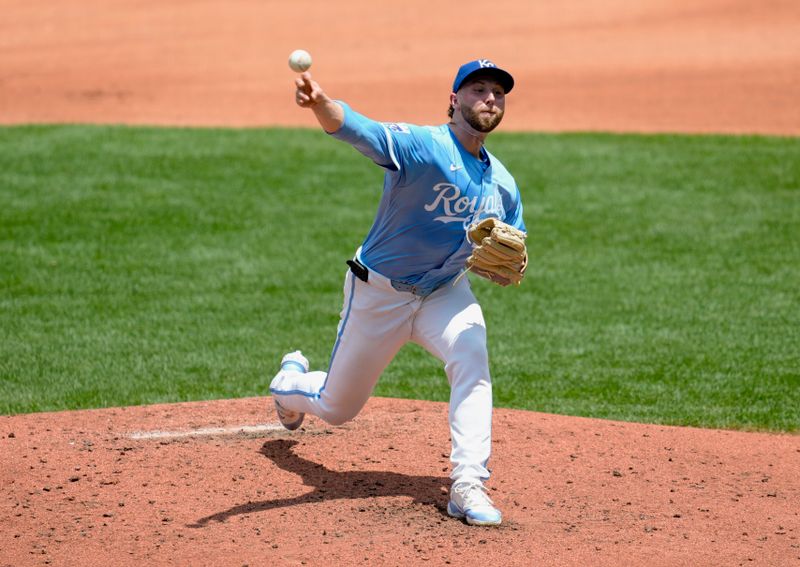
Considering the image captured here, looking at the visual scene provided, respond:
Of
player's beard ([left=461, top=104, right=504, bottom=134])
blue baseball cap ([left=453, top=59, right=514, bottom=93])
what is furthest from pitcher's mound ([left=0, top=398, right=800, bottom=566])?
blue baseball cap ([left=453, top=59, right=514, bottom=93])

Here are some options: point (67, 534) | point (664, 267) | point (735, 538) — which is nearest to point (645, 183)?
point (664, 267)

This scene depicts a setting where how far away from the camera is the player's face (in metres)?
5.47

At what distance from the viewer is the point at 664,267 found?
11.3 meters

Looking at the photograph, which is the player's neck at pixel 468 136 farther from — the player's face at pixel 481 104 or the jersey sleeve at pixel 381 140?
the jersey sleeve at pixel 381 140

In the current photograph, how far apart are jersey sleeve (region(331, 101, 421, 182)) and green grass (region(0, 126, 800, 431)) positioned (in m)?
3.14

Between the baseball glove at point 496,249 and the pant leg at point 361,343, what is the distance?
43 cm

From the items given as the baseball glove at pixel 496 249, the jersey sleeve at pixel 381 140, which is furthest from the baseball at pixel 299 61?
the baseball glove at pixel 496 249

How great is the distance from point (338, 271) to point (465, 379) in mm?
5768

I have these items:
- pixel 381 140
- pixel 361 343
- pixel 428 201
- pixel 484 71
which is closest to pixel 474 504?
pixel 361 343

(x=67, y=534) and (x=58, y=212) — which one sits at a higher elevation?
(x=58, y=212)

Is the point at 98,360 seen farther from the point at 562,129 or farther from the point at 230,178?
the point at 562,129

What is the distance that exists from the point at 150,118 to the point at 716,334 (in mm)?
10743

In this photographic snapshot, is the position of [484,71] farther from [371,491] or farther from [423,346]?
[371,491]

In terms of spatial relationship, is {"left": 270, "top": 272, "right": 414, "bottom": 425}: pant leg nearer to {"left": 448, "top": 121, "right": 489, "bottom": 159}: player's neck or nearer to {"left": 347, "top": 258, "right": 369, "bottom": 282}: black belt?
{"left": 347, "top": 258, "right": 369, "bottom": 282}: black belt
